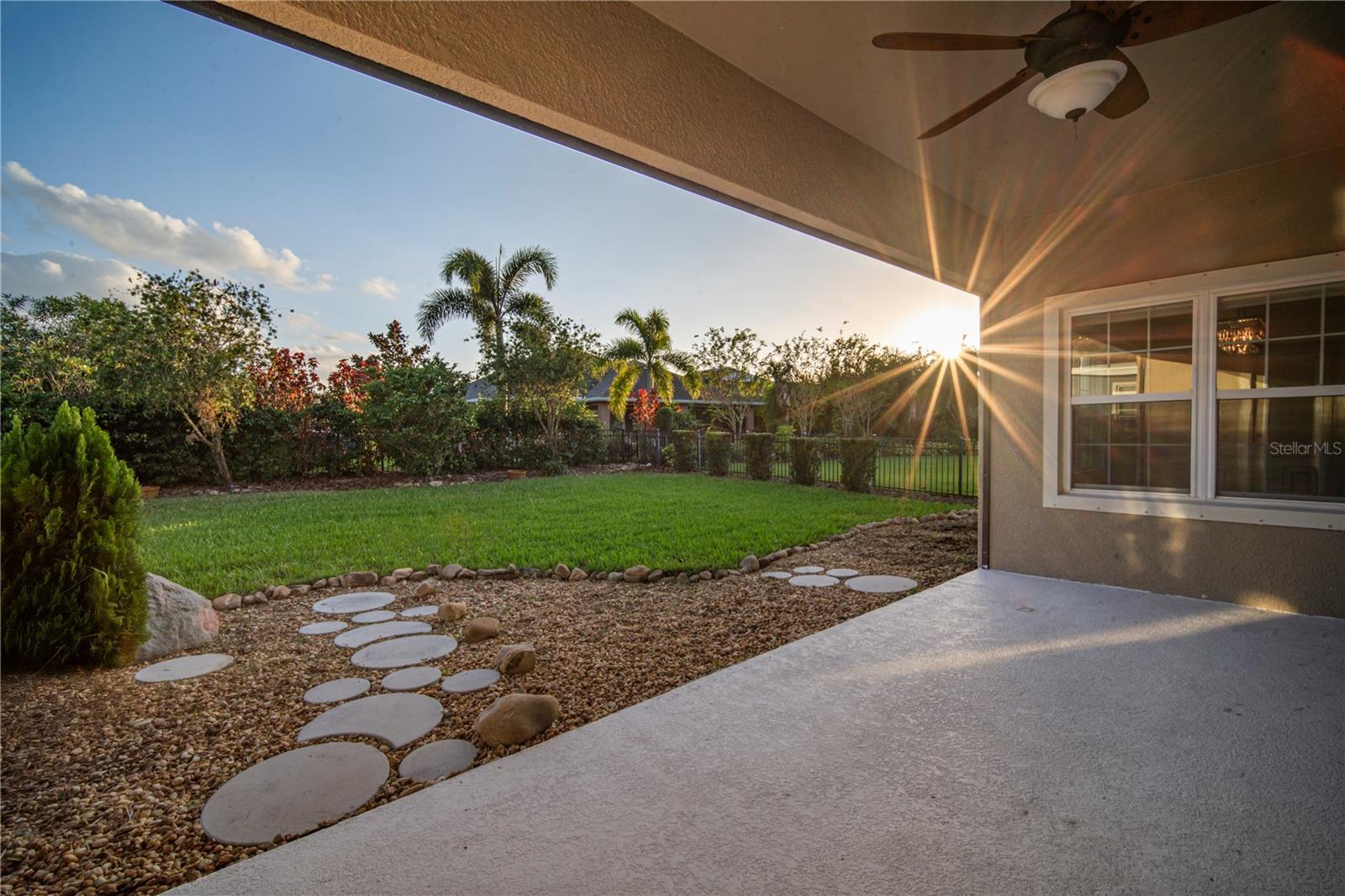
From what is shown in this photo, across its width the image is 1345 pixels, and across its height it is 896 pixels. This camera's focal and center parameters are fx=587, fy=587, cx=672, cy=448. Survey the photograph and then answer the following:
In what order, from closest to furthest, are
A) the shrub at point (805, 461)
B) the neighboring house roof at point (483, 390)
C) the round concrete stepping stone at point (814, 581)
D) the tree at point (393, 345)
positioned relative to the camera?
the round concrete stepping stone at point (814, 581)
the shrub at point (805, 461)
the neighboring house roof at point (483, 390)
the tree at point (393, 345)

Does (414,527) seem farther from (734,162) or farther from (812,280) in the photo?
(812,280)

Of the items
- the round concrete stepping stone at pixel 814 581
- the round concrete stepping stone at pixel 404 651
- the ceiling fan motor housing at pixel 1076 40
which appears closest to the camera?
the ceiling fan motor housing at pixel 1076 40

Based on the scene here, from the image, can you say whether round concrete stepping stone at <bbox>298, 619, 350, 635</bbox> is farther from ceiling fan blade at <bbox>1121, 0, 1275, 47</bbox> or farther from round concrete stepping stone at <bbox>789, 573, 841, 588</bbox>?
ceiling fan blade at <bbox>1121, 0, 1275, 47</bbox>

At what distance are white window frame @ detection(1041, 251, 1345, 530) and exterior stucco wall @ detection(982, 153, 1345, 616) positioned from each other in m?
0.06

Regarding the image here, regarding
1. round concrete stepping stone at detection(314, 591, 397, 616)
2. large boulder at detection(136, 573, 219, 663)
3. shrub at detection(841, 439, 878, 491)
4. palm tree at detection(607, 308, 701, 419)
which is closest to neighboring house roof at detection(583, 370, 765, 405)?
palm tree at detection(607, 308, 701, 419)

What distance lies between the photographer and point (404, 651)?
324cm

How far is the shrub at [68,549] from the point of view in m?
2.79

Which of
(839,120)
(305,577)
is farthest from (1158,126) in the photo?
(305,577)

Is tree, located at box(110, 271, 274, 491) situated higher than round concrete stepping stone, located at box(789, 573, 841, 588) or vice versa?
tree, located at box(110, 271, 274, 491)

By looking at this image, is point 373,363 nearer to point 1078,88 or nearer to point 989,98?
point 989,98

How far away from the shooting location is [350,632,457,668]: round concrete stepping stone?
3.09m

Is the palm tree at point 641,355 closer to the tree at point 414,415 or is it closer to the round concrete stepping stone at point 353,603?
the tree at point 414,415

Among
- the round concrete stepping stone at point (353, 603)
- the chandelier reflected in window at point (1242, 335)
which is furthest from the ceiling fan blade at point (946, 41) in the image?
the round concrete stepping stone at point (353, 603)

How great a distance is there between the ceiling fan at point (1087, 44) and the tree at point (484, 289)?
15.5 metres
